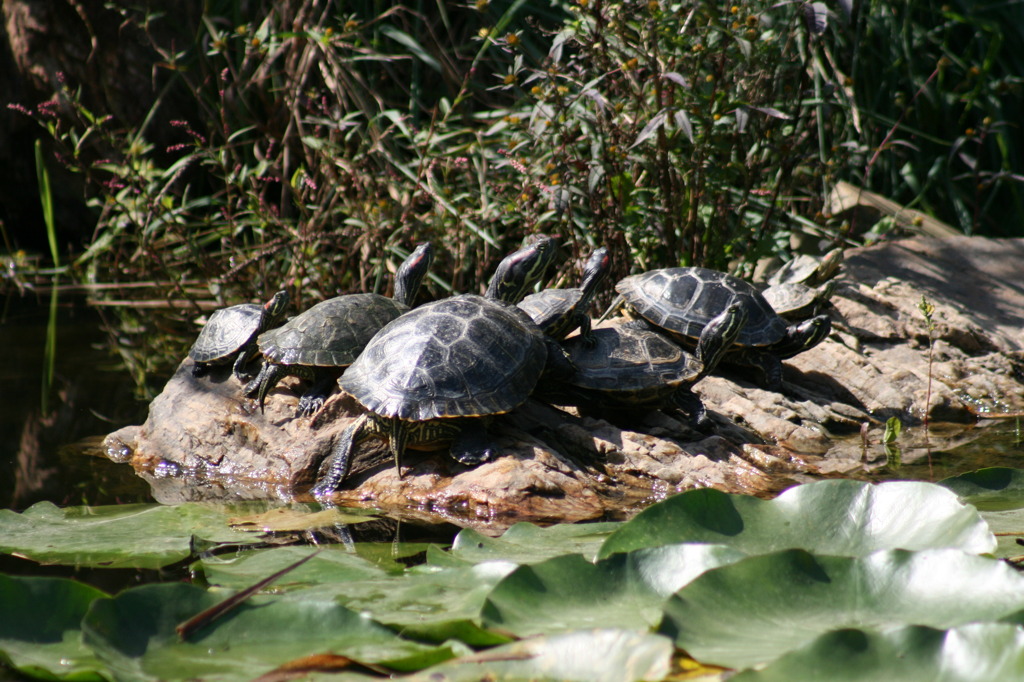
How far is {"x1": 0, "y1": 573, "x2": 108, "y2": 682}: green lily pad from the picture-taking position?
145cm

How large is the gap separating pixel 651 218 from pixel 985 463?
6.22 feet

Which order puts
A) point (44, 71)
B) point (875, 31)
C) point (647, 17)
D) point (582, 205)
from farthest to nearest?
point (44, 71) → point (875, 31) → point (582, 205) → point (647, 17)

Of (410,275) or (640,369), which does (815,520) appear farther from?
(410,275)

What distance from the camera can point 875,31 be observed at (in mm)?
6430

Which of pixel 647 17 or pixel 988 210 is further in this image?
pixel 988 210

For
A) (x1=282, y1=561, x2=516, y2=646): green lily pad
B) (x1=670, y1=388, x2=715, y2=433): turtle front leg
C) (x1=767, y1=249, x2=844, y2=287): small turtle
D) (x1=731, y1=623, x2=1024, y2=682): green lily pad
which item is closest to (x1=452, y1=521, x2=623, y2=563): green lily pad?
(x1=282, y1=561, x2=516, y2=646): green lily pad

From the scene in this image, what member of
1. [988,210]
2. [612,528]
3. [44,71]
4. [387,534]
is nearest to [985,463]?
[612,528]

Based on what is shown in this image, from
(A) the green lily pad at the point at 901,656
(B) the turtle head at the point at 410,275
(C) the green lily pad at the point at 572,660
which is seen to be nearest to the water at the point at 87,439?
(B) the turtle head at the point at 410,275

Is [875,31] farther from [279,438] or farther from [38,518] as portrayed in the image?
[38,518]

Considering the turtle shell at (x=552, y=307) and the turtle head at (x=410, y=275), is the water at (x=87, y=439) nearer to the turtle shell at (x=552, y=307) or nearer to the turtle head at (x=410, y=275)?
the turtle shell at (x=552, y=307)

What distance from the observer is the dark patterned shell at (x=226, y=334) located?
142 inches

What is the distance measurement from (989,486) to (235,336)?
2687 mm

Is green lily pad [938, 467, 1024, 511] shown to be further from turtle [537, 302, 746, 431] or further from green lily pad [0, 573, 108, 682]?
green lily pad [0, 573, 108, 682]

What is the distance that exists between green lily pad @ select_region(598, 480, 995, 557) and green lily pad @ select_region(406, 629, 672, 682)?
429mm
